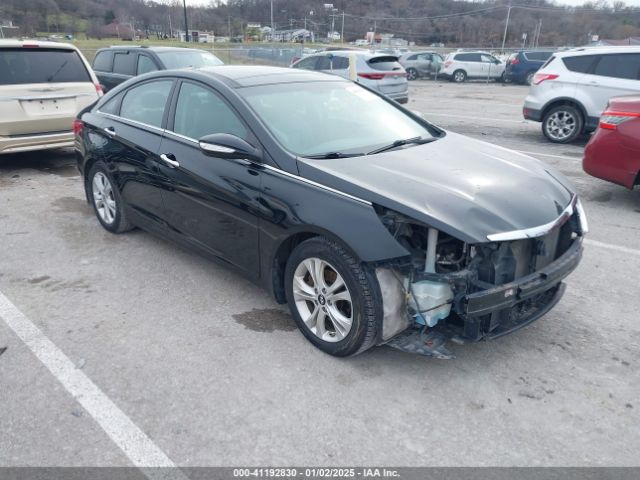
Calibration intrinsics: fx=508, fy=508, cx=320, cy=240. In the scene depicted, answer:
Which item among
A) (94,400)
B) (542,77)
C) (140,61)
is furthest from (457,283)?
(140,61)

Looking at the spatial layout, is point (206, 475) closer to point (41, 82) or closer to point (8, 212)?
point (8, 212)

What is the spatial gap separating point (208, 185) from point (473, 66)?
1018 inches

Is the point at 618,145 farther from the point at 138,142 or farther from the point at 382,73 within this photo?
the point at 382,73

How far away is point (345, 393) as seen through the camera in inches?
110

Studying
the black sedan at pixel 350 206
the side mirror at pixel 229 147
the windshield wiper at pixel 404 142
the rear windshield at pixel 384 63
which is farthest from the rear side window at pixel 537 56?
the side mirror at pixel 229 147

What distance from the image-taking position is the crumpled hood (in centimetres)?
269

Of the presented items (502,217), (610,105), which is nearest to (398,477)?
(502,217)

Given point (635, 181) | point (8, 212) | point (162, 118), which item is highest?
point (162, 118)

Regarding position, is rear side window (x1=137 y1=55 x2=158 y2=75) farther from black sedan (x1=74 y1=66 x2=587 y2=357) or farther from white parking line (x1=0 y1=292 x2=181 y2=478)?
white parking line (x1=0 y1=292 x2=181 y2=478)

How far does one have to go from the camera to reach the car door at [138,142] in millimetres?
4184

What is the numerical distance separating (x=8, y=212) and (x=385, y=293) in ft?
16.4

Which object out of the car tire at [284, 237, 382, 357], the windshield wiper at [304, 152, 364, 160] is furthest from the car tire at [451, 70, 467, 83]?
the car tire at [284, 237, 382, 357]

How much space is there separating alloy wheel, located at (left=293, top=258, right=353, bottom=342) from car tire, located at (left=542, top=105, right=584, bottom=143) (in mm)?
8237

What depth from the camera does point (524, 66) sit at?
24.4 metres
